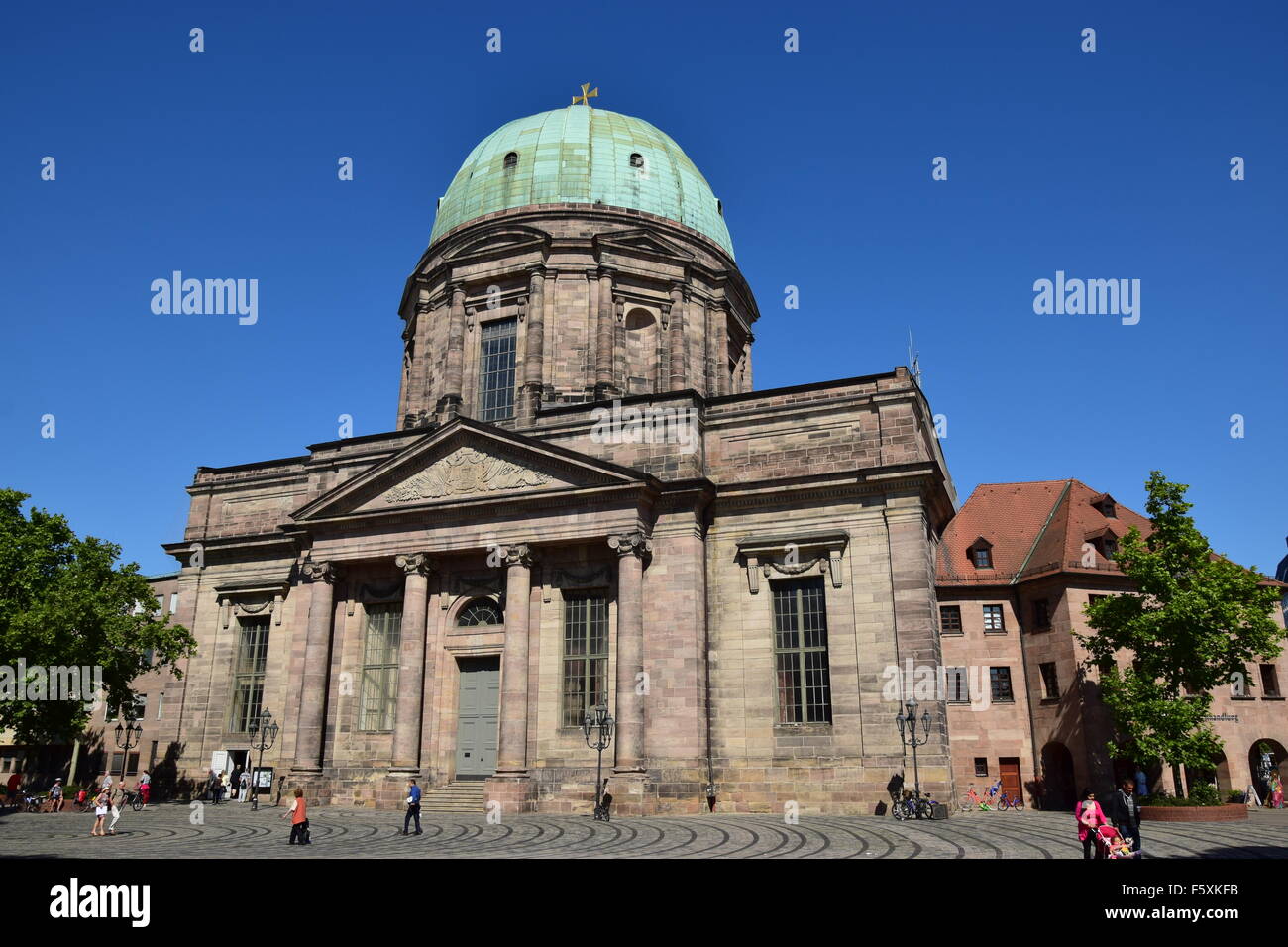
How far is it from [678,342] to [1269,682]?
99.8ft

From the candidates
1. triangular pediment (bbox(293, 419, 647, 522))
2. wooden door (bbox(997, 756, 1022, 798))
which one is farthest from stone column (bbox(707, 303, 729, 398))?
wooden door (bbox(997, 756, 1022, 798))

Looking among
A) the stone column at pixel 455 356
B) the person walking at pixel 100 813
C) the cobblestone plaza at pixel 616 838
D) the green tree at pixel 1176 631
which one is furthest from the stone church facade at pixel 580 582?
the person walking at pixel 100 813

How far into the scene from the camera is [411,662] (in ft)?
110

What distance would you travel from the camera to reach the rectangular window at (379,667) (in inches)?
1387

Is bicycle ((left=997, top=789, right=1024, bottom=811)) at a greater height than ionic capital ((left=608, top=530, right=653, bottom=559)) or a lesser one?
lesser

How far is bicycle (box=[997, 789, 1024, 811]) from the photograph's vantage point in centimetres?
3766

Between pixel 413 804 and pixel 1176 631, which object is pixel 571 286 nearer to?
pixel 413 804

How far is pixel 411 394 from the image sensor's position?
4491cm

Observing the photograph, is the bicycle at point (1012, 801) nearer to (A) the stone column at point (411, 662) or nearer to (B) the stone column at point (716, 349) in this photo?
(B) the stone column at point (716, 349)

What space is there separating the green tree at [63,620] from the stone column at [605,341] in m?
19.4

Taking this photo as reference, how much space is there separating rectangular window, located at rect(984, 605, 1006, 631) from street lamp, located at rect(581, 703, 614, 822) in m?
19.7

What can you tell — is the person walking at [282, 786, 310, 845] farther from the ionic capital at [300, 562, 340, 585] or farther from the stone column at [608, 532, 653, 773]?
the ionic capital at [300, 562, 340, 585]

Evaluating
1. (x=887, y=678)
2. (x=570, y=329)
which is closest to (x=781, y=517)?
(x=887, y=678)
